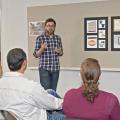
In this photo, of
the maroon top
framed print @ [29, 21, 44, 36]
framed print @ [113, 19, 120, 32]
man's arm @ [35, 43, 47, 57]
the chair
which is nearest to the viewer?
the maroon top

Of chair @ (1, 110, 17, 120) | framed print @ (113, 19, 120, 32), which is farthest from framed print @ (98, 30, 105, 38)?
chair @ (1, 110, 17, 120)

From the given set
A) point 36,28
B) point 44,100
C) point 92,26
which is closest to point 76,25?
point 92,26

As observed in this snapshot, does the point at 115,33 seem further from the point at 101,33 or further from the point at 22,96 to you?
the point at 22,96

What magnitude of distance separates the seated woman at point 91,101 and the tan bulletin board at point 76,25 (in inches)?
121

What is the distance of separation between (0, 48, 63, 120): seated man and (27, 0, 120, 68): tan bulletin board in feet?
10.2

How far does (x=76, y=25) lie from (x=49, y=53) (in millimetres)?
869

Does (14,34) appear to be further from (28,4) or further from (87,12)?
(87,12)

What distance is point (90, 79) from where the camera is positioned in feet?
6.92

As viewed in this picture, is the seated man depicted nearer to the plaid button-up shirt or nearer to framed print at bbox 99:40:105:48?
the plaid button-up shirt

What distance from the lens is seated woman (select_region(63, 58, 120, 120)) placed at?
2.03 metres

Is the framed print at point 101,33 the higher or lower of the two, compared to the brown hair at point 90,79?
higher

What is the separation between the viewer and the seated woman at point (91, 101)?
79.8 inches

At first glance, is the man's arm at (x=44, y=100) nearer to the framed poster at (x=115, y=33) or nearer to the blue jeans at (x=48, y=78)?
the blue jeans at (x=48, y=78)

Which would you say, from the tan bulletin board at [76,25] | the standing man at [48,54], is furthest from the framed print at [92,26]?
the standing man at [48,54]
